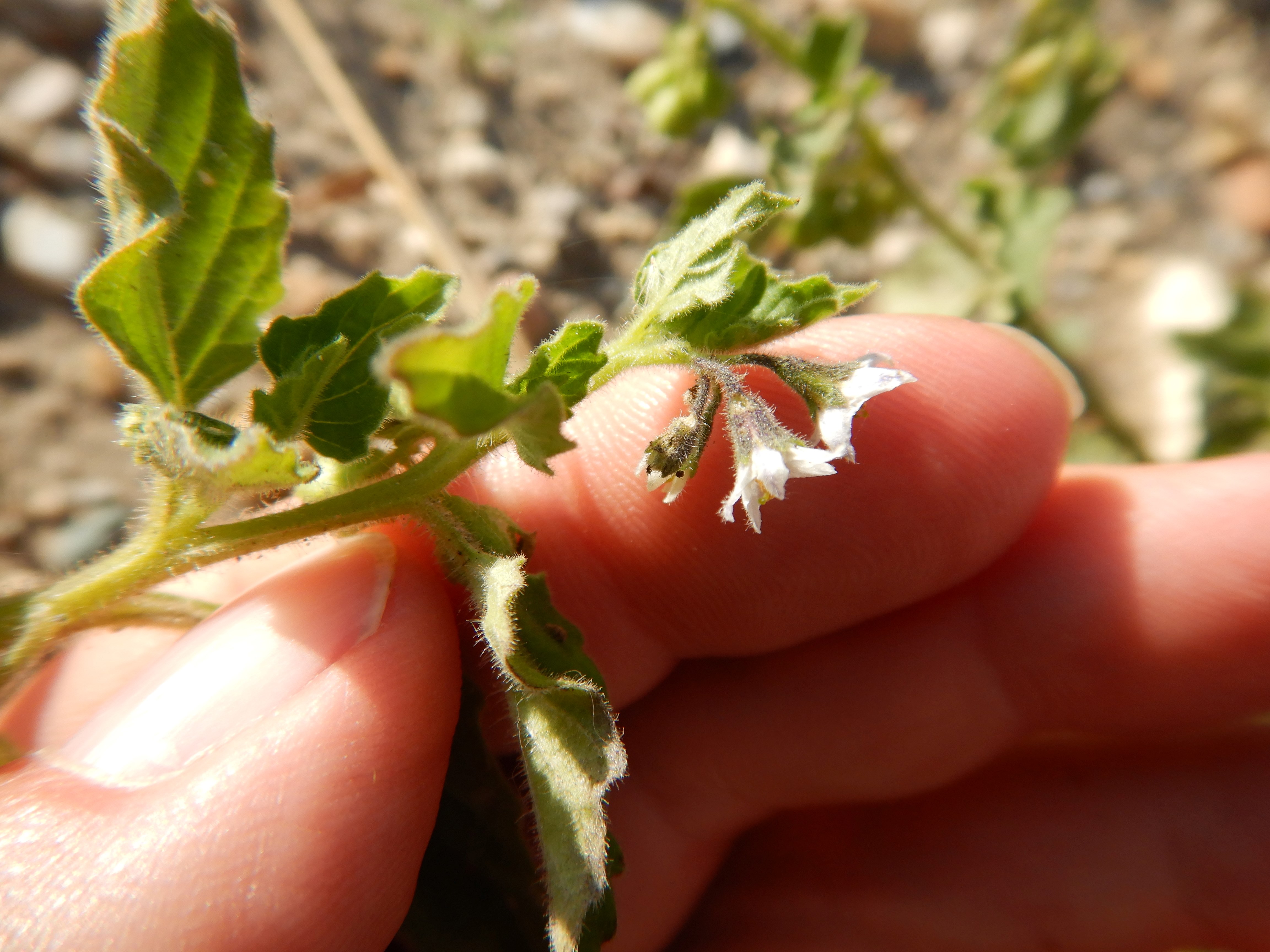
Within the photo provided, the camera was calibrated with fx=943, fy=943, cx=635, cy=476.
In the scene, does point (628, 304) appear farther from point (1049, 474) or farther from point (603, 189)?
point (1049, 474)

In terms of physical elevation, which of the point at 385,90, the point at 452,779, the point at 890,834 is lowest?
the point at 890,834

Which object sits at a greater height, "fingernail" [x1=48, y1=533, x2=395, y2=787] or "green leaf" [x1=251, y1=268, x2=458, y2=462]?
"green leaf" [x1=251, y1=268, x2=458, y2=462]

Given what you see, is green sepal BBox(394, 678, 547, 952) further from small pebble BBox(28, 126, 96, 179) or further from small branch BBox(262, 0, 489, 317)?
small pebble BBox(28, 126, 96, 179)

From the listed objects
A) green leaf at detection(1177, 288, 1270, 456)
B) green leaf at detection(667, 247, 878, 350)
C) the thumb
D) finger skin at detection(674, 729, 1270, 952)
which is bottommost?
finger skin at detection(674, 729, 1270, 952)

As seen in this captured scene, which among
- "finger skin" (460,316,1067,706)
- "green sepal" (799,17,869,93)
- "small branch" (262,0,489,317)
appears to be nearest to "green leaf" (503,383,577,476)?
"finger skin" (460,316,1067,706)

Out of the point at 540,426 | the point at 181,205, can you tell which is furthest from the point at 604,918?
the point at 181,205

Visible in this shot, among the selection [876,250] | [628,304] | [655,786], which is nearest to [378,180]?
[628,304]

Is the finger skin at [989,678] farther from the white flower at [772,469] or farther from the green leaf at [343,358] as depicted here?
the green leaf at [343,358]

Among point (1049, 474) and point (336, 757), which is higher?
point (336, 757)
